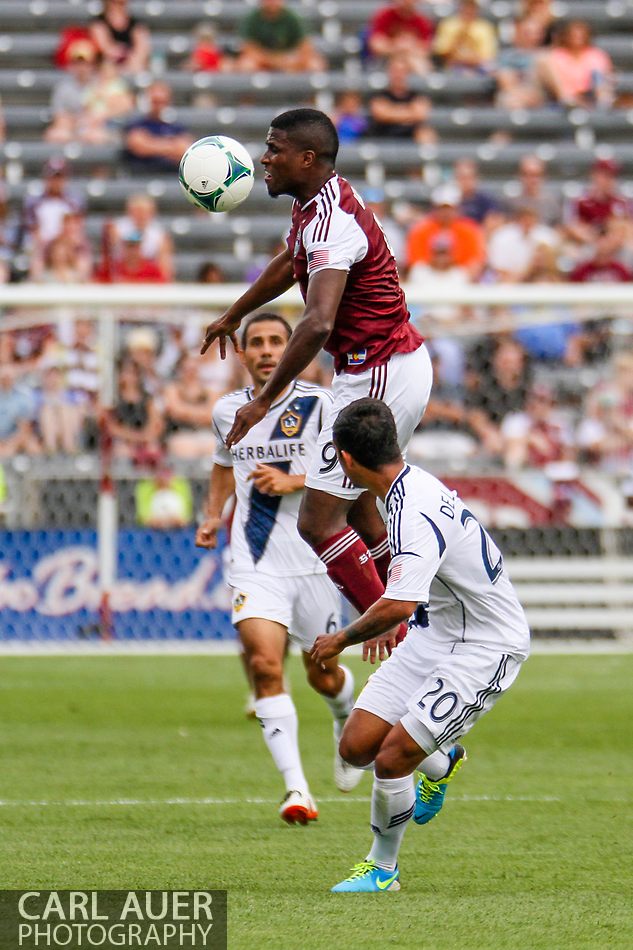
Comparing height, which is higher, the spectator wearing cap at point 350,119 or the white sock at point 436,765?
the spectator wearing cap at point 350,119

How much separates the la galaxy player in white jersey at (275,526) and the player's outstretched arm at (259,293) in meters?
0.75

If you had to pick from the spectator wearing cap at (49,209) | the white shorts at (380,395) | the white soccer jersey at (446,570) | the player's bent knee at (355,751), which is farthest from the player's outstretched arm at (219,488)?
the spectator wearing cap at (49,209)

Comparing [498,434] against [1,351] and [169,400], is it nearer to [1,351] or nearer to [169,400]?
[169,400]

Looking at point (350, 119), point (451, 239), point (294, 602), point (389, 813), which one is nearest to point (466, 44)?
point (350, 119)

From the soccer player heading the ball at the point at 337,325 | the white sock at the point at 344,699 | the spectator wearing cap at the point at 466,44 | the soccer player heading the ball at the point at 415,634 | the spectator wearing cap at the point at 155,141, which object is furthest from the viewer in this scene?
the spectator wearing cap at the point at 466,44

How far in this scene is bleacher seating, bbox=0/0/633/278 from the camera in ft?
65.2

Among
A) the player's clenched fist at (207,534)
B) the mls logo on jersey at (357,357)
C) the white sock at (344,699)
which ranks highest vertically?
the mls logo on jersey at (357,357)

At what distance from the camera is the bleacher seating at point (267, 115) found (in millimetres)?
19859

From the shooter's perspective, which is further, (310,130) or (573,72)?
(573,72)

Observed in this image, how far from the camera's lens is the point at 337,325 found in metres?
7.02

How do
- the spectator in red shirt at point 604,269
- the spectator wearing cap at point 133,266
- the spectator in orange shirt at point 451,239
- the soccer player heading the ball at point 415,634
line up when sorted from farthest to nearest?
the spectator in red shirt at point 604,269
the spectator in orange shirt at point 451,239
the spectator wearing cap at point 133,266
the soccer player heading the ball at point 415,634

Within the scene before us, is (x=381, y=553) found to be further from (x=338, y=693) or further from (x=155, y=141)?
(x=155, y=141)

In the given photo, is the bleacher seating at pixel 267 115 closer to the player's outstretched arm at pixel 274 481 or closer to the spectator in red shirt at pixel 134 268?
the spectator in red shirt at pixel 134 268
